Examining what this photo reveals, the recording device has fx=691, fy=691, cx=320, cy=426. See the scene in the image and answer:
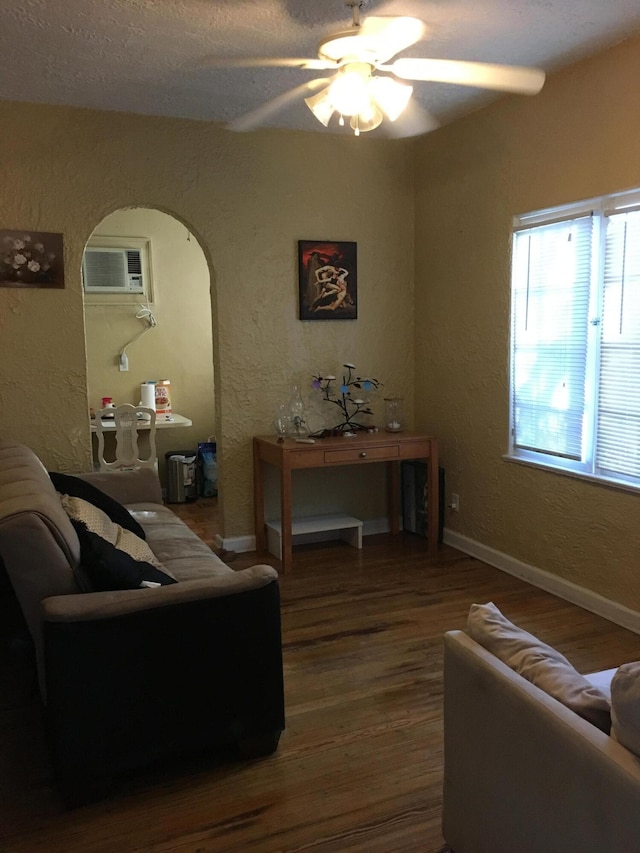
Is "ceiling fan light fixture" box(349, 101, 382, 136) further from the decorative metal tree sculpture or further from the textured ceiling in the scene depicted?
the decorative metal tree sculpture

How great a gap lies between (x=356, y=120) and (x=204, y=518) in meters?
3.65

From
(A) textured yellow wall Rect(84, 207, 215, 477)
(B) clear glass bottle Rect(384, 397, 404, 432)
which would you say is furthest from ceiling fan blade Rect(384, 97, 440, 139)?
(A) textured yellow wall Rect(84, 207, 215, 477)

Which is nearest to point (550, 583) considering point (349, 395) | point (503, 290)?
point (503, 290)

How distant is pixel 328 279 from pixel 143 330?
2.16 metres

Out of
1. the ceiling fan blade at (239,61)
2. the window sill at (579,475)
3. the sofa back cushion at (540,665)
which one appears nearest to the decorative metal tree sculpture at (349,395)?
the window sill at (579,475)

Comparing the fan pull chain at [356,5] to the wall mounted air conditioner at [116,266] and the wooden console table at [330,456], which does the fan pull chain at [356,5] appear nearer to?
the wooden console table at [330,456]

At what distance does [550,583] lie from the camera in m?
3.76

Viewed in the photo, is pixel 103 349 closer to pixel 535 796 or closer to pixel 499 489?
pixel 499 489

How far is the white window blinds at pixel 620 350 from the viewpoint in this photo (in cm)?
317

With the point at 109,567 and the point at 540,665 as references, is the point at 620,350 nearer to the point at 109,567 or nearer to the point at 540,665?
the point at 540,665

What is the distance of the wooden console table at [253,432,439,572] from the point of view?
4.12 m

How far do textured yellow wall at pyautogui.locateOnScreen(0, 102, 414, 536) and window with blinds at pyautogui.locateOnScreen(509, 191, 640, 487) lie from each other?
1.15 meters

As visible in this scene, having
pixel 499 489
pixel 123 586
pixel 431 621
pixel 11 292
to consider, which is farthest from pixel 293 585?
pixel 11 292

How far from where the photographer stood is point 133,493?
12.8 feet
